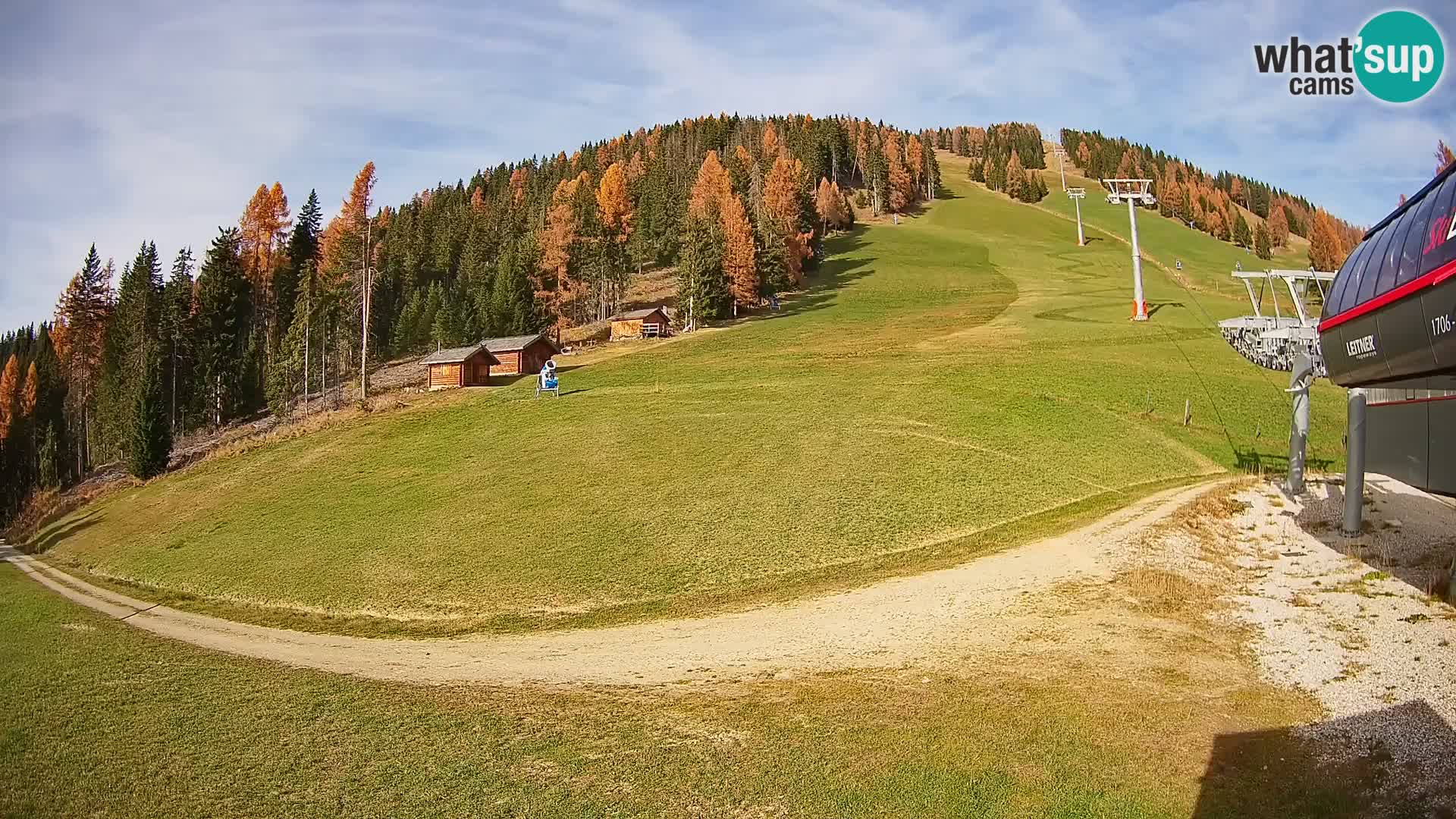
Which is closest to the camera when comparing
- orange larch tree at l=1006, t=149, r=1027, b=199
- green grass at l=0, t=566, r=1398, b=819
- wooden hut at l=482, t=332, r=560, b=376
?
green grass at l=0, t=566, r=1398, b=819

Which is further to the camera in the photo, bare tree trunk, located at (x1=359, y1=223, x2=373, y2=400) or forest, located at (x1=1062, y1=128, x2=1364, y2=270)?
forest, located at (x1=1062, y1=128, x2=1364, y2=270)

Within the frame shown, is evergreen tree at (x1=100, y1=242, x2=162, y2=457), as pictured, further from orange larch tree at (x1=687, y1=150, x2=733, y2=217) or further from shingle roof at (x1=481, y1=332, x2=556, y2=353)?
orange larch tree at (x1=687, y1=150, x2=733, y2=217)

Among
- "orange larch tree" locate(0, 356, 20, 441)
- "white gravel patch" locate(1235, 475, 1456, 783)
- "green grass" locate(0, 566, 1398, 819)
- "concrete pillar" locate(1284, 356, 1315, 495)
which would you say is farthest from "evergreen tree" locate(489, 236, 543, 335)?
"white gravel patch" locate(1235, 475, 1456, 783)

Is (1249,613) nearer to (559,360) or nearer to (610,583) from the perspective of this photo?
(610,583)

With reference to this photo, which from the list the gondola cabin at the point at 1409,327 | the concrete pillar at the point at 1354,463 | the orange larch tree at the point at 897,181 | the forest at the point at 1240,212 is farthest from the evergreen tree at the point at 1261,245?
the gondola cabin at the point at 1409,327

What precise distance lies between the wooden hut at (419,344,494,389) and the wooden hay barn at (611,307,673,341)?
63.3 feet

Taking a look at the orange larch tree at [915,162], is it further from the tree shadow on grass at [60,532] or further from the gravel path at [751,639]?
the gravel path at [751,639]

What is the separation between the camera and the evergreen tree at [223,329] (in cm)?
8525

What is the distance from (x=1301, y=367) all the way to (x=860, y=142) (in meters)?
156

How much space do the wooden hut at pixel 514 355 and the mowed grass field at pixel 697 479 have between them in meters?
9.09

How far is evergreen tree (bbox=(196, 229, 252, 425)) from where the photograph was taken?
85.2m

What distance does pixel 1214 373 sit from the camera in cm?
Answer: 4966

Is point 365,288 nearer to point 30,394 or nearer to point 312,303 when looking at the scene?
point 312,303

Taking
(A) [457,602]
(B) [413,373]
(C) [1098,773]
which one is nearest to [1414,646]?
(C) [1098,773]
